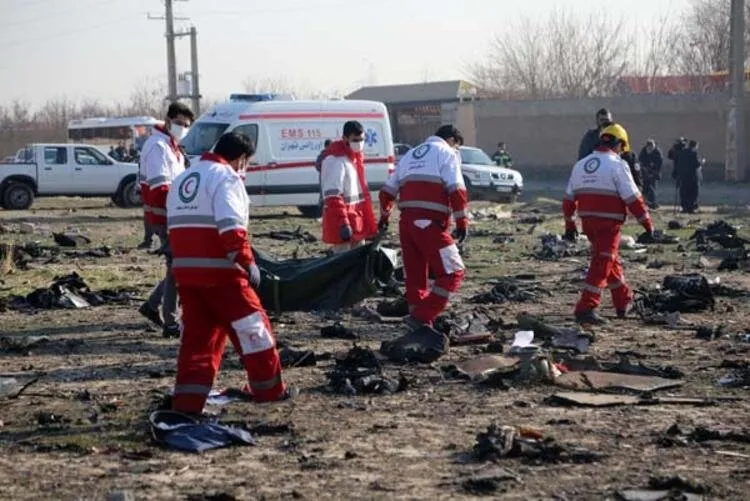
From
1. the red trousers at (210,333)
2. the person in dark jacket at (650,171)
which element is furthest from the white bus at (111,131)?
the red trousers at (210,333)

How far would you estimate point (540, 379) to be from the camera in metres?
9.17

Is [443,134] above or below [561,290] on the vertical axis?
above

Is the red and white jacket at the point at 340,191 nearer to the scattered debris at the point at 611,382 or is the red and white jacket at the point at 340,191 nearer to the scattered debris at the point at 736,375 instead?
the scattered debris at the point at 736,375

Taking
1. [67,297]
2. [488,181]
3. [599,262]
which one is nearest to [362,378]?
[599,262]

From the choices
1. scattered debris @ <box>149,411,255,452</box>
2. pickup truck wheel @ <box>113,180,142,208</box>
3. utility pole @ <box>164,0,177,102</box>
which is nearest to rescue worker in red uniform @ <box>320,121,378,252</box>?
scattered debris @ <box>149,411,255,452</box>

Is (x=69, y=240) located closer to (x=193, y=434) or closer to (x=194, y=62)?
(x=193, y=434)

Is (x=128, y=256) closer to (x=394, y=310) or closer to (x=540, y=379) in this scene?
(x=394, y=310)

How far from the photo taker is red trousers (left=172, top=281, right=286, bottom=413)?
25.6 feet

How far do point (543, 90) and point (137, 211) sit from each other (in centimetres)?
4084

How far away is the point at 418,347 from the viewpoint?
33.1 ft

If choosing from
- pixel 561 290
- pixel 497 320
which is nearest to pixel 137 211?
pixel 561 290

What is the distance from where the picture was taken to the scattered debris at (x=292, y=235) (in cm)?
2246

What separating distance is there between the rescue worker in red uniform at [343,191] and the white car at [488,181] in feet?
62.4

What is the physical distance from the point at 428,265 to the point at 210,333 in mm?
3466
